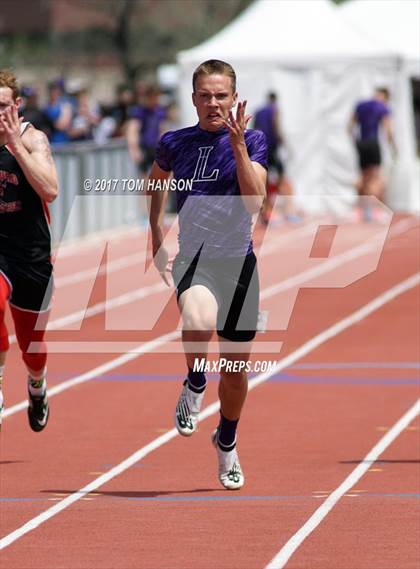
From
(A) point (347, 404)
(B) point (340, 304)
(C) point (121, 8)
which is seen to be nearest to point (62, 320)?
(B) point (340, 304)

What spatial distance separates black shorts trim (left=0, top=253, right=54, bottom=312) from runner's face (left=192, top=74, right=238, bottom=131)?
157 cm

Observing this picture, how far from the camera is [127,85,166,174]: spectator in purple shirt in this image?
28.2 meters

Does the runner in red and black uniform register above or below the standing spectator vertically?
above

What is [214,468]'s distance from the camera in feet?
34.6

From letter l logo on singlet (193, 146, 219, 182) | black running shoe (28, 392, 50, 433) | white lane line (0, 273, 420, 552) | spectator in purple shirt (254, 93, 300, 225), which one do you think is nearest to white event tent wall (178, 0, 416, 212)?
spectator in purple shirt (254, 93, 300, 225)

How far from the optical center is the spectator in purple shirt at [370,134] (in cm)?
2867

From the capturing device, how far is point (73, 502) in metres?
9.48

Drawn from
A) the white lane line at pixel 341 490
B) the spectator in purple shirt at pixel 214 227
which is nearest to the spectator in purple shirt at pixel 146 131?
the white lane line at pixel 341 490

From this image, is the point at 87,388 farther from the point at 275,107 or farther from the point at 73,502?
the point at 275,107

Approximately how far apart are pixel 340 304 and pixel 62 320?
3327 mm

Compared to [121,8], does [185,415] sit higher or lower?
higher

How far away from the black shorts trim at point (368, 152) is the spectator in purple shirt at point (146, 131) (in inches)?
134

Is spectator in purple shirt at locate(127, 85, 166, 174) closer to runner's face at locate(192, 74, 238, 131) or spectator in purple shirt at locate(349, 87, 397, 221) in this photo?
spectator in purple shirt at locate(349, 87, 397, 221)

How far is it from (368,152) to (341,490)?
64.8 feet
